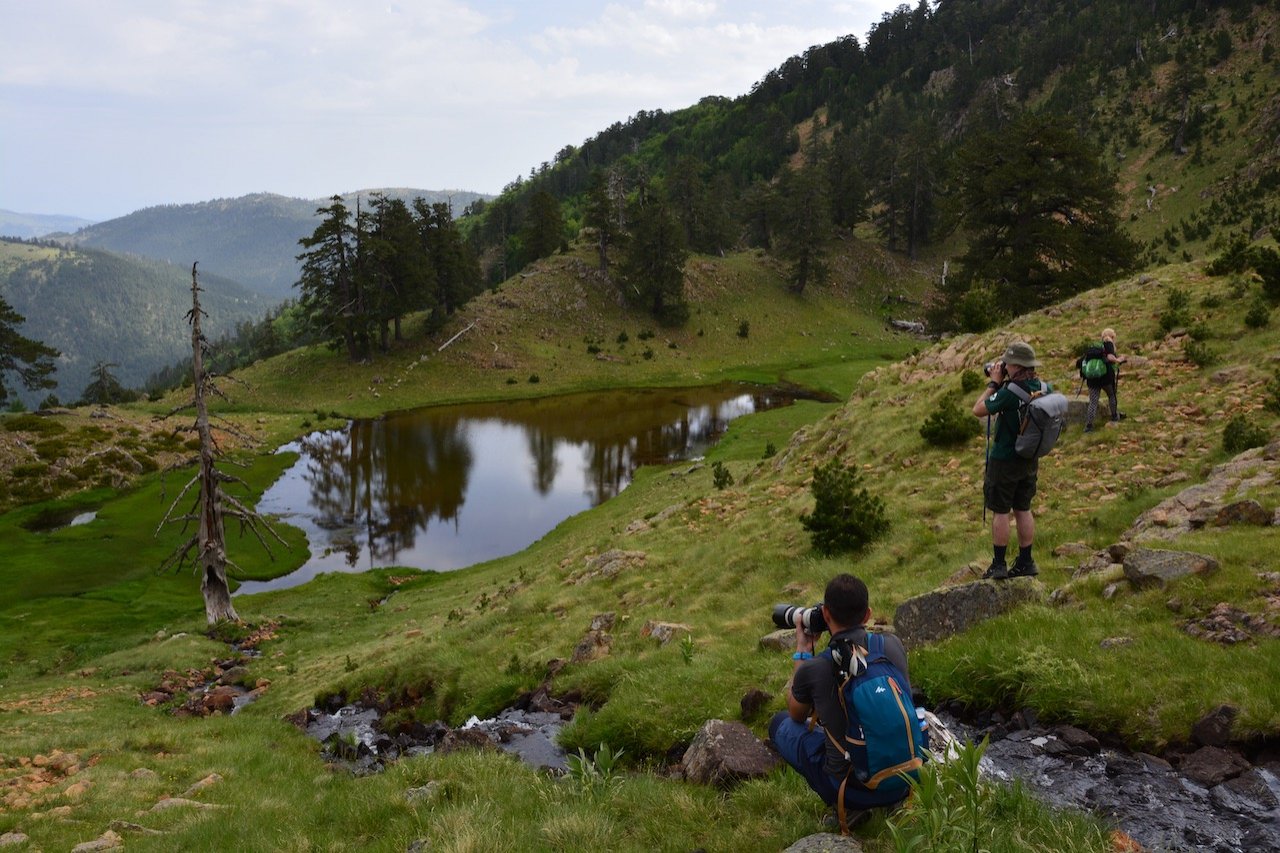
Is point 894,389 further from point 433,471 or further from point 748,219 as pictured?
point 748,219

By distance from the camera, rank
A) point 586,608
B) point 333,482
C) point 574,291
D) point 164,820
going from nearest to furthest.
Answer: point 164,820
point 586,608
point 333,482
point 574,291

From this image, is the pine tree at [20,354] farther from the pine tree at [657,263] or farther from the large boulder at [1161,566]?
the large boulder at [1161,566]

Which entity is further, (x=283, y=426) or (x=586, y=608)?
(x=283, y=426)

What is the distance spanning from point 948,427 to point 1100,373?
3937 millimetres

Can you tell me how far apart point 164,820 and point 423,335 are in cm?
7803

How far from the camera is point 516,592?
20703mm

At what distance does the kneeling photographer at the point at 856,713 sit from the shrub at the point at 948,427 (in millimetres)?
14344

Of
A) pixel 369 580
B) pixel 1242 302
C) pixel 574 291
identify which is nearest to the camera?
pixel 1242 302

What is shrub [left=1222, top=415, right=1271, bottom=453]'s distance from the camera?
1245 centimetres

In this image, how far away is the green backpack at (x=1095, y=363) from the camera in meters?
15.2

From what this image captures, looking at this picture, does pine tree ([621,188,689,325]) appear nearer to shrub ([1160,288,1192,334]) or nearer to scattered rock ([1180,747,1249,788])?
shrub ([1160,288,1192,334])

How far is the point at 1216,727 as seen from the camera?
242 inches

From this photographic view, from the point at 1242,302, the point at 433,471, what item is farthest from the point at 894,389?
the point at 433,471

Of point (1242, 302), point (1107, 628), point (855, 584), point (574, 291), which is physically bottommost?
point (1107, 628)
